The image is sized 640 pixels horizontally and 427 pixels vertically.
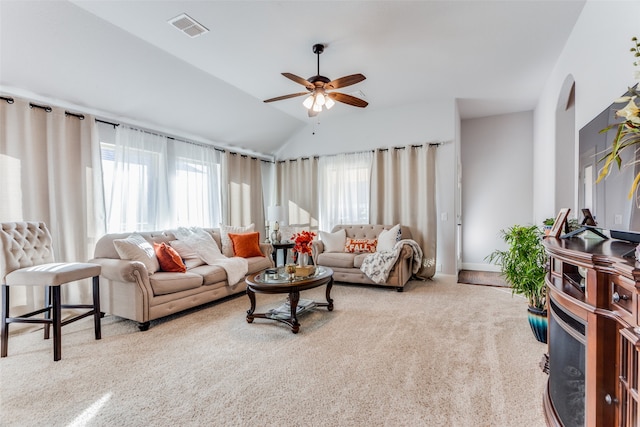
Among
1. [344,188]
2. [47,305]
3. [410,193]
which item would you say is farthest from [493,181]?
[47,305]

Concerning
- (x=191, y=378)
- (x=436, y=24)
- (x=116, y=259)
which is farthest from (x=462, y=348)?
(x=116, y=259)

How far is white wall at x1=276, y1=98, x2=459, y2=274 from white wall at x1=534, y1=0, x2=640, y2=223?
128cm

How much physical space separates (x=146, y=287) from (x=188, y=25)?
2.49 m

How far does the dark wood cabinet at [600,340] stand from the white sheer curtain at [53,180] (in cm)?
427

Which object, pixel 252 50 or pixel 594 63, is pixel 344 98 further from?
pixel 594 63

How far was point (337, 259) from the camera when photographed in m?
4.68

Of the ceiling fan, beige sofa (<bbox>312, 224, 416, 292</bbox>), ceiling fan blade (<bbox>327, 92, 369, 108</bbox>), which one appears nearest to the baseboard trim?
beige sofa (<bbox>312, 224, 416, 292</bbox>)

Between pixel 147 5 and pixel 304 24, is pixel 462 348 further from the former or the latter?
pixel 147 5

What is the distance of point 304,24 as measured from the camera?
2.89m

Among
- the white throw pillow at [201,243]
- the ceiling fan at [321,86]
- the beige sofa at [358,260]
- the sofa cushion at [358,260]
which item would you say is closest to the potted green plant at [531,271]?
the beige sofa at [358,260]

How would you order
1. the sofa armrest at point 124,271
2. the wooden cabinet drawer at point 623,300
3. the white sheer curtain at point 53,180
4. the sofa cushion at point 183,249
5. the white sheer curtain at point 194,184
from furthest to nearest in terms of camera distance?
the white sheer curtain at point 194,184 → the sofa cushion at point 183,249 → the white sheer curtain at point 53,180 → the sofa armrest at point 124,271 → the wooden cabinet drawer at point 623,300

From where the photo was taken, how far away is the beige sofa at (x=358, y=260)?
14.0 feet

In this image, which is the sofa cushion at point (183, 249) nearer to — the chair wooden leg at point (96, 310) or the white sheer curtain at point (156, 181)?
the white sheer curtain at point (156, 181)

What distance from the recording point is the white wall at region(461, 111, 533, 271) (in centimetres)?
552
